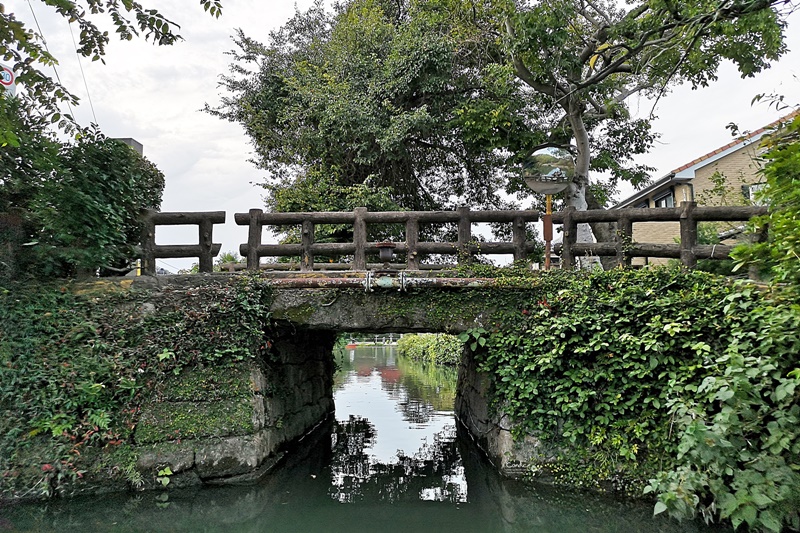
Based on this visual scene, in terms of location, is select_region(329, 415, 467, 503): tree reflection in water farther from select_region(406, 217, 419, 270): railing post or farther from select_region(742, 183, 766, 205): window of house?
select_region(742, 183, 766, 205): window of house

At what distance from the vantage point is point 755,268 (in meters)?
5.32

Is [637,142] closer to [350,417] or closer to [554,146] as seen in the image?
[554,146]

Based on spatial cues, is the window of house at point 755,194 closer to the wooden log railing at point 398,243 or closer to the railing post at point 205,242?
the wooden log railing at point 398,243

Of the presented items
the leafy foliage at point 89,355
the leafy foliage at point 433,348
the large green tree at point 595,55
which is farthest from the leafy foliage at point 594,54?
the leafy foliage at point 433,348

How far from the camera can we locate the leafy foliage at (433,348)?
61.6 ft

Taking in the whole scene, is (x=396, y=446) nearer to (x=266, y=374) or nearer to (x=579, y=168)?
(x=266, y=374)

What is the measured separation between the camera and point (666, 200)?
16.2 m

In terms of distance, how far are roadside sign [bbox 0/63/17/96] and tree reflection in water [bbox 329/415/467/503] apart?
264 inches

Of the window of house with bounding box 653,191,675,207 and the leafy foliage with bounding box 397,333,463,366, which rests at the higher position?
the window of house with bounding box 653,191,675,207

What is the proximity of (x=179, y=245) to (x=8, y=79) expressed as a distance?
3287 mm

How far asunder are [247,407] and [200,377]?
647 millimetres

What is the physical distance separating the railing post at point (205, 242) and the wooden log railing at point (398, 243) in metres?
0.39

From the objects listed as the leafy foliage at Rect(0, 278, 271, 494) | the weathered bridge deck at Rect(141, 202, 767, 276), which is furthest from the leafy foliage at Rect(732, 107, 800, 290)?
the leafy foliage at Rect(0, 278, 271, 494)

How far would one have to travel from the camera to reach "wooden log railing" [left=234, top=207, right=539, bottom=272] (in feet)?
21.6
